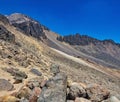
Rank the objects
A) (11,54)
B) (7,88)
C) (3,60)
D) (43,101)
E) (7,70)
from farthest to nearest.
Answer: (11,54) < (3,60) < (7,70) < (7,88) < (43,101)

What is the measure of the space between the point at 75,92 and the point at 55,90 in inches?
63.4

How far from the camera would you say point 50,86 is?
61.4 feet

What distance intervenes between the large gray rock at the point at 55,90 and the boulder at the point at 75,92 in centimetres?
56

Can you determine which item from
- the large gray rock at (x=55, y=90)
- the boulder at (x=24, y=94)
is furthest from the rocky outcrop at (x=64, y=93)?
the boulder at (x=24, y=94)

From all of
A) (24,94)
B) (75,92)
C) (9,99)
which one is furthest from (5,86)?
(75,92)

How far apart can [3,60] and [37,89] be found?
22.0 meters

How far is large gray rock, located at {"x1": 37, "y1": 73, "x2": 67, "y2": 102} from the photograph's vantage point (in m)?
17.9

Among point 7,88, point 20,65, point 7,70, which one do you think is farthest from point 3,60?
point 7,88

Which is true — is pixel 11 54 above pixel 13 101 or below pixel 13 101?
above

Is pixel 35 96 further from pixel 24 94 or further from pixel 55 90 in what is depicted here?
pixel 24 94

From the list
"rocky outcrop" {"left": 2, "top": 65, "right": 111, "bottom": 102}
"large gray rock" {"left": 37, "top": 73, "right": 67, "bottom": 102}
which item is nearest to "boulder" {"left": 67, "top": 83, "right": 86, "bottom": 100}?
"rocky outcrop" {"left": 2, "top": 65, "right": 111, "bottom": 102}

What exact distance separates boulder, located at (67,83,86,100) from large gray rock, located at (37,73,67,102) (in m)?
0.56

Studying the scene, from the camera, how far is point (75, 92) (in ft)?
63.1

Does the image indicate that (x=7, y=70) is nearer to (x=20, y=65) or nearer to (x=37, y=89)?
(x=20, y=65)
